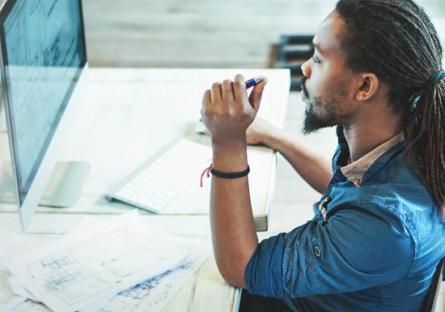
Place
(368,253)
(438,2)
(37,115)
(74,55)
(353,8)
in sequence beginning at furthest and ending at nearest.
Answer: (438,2) < (74,55) < (37,115) < (353,8) < (368,253)

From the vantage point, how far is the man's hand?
1.38 meters

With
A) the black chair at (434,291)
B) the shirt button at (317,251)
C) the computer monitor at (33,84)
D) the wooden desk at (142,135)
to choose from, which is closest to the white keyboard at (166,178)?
the wooden desk at (142,135)

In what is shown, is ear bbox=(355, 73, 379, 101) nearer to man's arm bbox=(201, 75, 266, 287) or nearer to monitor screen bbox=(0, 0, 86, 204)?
man's arm bbox=(201, 75, 266, 287)

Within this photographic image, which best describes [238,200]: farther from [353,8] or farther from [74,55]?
[74,55]

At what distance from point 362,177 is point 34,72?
66cm

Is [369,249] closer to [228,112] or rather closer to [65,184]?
[228,112]

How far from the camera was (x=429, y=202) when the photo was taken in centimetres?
122

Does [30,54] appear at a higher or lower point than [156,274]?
higher

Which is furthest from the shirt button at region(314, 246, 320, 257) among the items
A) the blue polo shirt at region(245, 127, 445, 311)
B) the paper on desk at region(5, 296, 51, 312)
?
the paper on desk at region(5, 296, 51, 312)

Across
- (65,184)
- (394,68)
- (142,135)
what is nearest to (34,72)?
(65,184)

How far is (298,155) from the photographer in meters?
1.72

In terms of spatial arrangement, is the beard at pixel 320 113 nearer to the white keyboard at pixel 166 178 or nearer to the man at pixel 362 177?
the man at pixel 362 177

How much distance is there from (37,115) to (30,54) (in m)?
0.12

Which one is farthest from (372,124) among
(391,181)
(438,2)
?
(438,2)
